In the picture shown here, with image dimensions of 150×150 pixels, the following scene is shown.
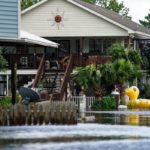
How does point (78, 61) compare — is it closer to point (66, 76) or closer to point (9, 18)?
point (66, 76)

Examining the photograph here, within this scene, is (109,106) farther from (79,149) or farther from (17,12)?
(79,149)

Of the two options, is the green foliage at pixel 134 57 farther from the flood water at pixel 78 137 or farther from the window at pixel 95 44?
the flood water at pixel 78 137

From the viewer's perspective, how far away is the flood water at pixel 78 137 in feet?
75.0

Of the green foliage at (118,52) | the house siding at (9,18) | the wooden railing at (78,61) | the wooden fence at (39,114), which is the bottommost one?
the wooden fence at (39,114)

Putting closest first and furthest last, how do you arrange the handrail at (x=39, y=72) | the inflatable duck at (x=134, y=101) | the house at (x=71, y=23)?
1. the handrail at (x=39, y=72)
2. the inflatable duck at (x=134, y=101)
3. the house at (x=71, y=23)

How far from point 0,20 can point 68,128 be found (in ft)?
17.9

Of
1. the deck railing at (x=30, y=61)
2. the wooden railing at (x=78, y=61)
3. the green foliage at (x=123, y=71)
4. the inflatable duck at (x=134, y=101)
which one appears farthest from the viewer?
the deck railing at (x=30, y=61)

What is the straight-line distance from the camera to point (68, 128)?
30.4 metres

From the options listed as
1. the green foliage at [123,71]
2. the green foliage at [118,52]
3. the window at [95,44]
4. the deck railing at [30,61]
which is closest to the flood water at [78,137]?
the green foliage at [123,71]

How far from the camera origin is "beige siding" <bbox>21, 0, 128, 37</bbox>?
64750 mm

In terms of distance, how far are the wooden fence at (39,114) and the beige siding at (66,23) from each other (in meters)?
32.5

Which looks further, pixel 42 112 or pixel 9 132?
pixel 42 112

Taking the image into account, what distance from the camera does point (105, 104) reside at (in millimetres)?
51781

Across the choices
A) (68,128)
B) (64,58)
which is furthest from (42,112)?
(64,58)
